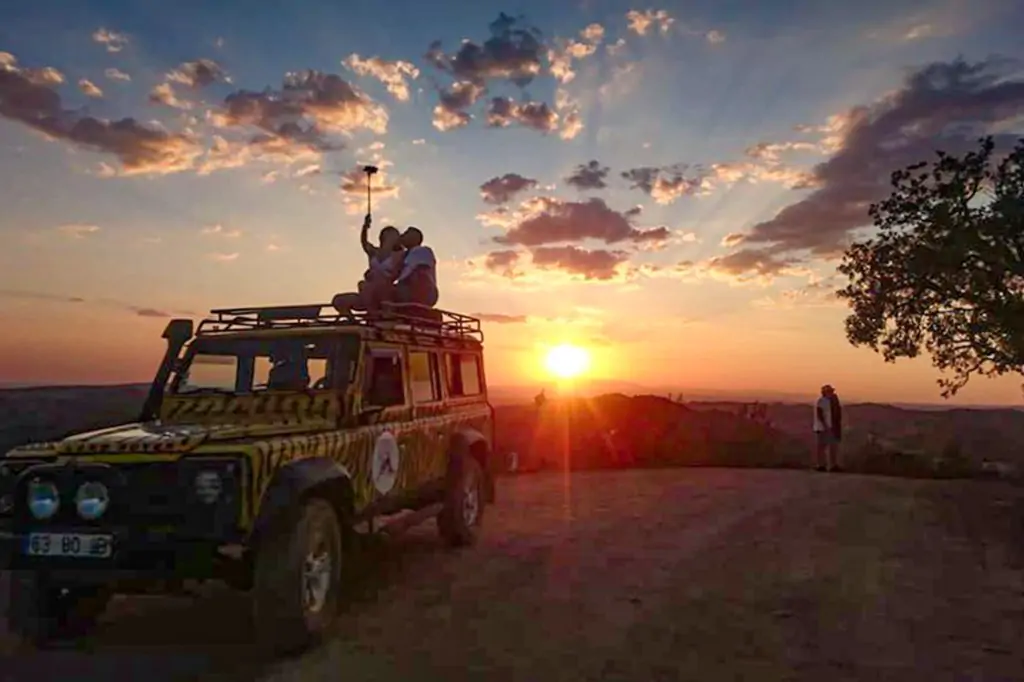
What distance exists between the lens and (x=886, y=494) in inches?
567

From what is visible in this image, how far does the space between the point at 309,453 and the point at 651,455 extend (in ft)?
52.0

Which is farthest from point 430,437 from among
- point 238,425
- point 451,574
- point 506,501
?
point 506,501

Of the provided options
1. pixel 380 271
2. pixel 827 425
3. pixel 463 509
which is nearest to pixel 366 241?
pixel 380 271

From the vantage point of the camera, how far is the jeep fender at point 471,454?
30.8 feet

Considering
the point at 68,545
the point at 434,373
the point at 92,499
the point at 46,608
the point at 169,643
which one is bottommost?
the point at 169,643

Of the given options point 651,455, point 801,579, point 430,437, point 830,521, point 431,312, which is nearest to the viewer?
point 801,579

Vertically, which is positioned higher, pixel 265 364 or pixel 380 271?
pixel 380 271

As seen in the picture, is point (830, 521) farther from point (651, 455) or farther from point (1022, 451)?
point (1022, 451)

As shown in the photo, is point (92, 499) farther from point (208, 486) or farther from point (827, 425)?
point (827, 425)

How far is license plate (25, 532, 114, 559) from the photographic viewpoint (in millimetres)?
5492

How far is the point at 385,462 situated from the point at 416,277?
12.5 feet

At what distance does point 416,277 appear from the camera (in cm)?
1086

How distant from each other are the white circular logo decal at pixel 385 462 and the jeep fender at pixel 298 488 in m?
0.72

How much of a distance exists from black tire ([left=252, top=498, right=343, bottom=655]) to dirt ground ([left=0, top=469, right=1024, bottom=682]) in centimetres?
17
